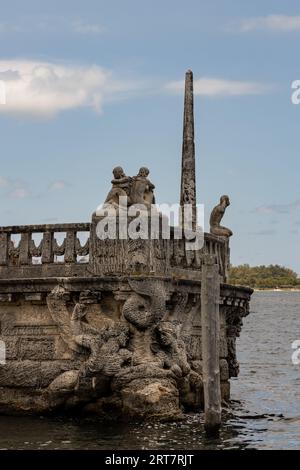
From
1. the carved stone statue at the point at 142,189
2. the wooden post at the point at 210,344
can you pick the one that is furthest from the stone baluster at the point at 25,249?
the wooden post at the point at 210,344

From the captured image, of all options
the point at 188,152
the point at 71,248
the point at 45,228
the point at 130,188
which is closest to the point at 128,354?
the point at 71,248

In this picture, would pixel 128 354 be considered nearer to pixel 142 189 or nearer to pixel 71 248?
pixel 71 248

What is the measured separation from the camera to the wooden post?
57.1 ft

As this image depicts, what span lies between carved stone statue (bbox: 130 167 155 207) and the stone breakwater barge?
0.02 metres

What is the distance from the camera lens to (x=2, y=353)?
19969 mm

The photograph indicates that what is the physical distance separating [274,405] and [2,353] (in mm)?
7275

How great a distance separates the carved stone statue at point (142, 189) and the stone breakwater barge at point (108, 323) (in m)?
0.02

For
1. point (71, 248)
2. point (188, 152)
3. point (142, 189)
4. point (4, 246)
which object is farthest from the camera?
point (188, 152)

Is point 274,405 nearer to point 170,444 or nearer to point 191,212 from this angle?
point 191,212

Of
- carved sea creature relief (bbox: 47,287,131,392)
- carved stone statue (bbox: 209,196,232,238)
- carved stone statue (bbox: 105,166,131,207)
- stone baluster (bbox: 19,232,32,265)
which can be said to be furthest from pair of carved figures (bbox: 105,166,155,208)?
carved stone statue (bbox: 209,196,232,238)

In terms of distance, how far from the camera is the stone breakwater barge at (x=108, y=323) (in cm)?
1852

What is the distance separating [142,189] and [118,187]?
489 millimetres

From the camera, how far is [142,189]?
20.1 m
